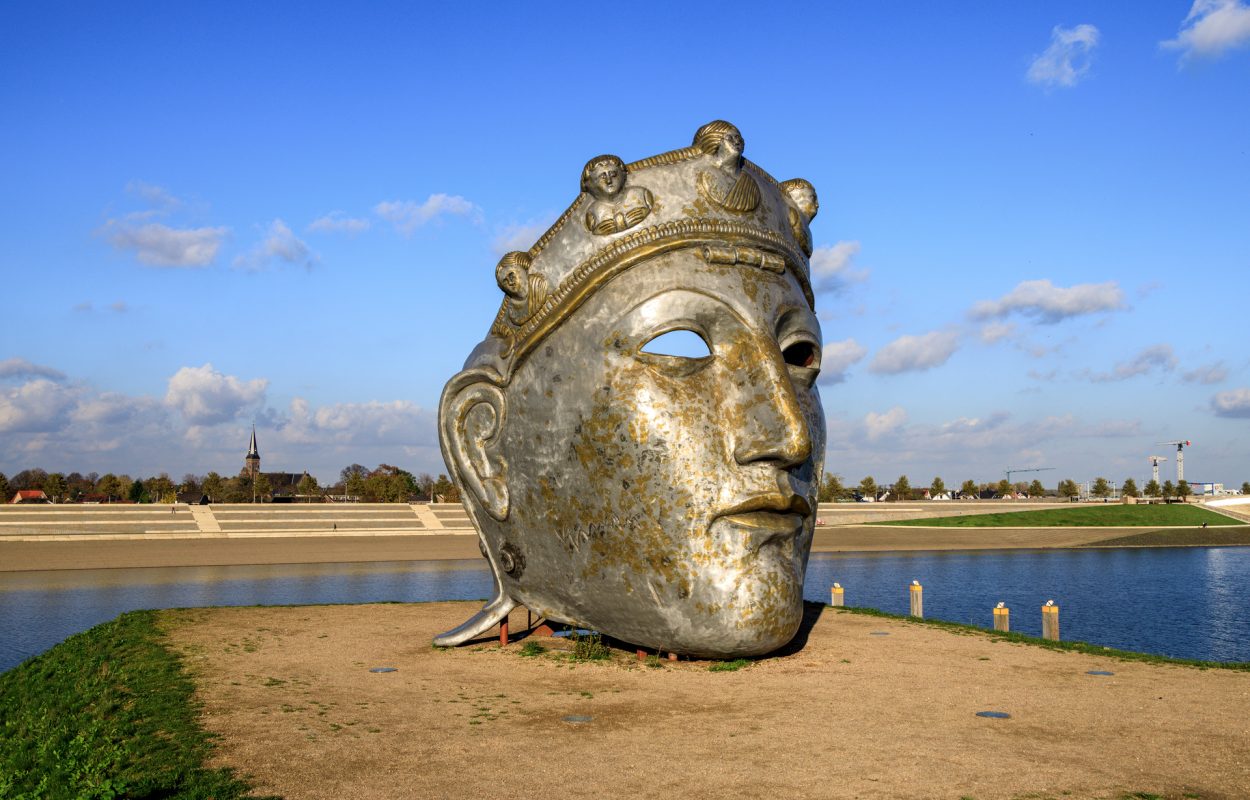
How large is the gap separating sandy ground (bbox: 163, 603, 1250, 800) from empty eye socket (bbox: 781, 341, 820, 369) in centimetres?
394

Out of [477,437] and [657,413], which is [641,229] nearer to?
[657,413]

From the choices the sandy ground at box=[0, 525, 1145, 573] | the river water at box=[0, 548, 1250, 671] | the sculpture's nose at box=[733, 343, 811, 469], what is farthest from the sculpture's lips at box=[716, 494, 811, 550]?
the sandy ground at box=[0, 525, 1145, 573]

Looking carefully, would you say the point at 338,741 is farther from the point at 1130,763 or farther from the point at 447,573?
the point at 447,573

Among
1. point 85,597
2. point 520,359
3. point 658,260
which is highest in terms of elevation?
point 658,260

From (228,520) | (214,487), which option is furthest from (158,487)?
(228,520)

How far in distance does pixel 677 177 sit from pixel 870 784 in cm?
737

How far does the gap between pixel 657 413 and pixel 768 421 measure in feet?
4.17

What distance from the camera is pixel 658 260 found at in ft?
38.9

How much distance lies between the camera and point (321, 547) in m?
49.8

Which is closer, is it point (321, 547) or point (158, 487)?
point (321, 547)

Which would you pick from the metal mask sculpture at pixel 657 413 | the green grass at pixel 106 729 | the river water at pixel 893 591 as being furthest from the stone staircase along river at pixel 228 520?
the metal mask sculpture at pixel 657 413

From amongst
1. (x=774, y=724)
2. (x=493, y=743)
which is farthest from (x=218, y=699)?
(x=774, y=724)

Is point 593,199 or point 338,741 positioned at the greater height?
point 593,199

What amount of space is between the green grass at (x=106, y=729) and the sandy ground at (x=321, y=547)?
2943cm
